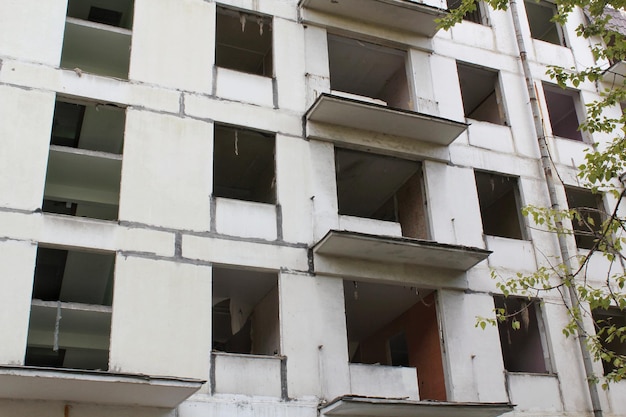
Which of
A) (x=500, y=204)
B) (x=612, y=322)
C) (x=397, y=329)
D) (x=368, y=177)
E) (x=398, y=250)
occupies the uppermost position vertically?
(x=368, y=177)

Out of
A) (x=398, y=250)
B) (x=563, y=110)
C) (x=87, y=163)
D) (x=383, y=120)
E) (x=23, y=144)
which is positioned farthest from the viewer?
(x=563, y=110)

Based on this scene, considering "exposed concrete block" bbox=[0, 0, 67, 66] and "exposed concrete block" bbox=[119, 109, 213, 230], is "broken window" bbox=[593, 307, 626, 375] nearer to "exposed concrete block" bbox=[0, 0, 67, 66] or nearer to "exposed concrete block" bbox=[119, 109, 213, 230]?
"exposed concrete block" bbox=[119, 109, 213, 230]

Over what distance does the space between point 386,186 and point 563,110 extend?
6.28m

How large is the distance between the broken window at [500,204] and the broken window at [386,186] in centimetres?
167

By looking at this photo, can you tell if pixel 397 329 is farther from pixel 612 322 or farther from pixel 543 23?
pixel 543 23

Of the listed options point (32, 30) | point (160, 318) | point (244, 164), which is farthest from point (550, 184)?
point (32, 30)

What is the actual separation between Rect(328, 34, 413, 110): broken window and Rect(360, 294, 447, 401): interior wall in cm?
454

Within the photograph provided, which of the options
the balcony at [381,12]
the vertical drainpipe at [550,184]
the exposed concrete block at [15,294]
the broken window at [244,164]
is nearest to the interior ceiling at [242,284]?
the broken window at [244,164]

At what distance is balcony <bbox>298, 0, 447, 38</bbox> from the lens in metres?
16.2

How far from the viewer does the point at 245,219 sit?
1359 centimetres

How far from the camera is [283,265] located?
13422mm

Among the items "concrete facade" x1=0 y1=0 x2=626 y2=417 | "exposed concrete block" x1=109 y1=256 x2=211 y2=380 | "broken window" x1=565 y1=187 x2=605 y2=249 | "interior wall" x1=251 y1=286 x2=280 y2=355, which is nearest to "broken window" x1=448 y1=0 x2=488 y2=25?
"concrete facade" x1=0 y1=0 x2=626 y2=417

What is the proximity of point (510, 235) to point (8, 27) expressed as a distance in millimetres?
11655

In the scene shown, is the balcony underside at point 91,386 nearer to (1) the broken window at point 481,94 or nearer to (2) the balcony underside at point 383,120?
(2) the balcony underside at point 383,120
